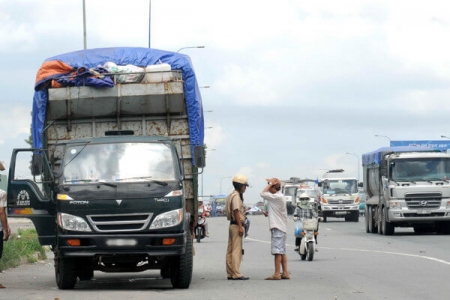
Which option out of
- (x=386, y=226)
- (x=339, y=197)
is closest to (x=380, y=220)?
(x=386, y=226)

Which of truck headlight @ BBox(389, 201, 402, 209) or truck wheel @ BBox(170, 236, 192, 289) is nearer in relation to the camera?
truck wheel @ BBox(170, 236, 192, 289)

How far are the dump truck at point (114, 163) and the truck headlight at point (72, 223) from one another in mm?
14

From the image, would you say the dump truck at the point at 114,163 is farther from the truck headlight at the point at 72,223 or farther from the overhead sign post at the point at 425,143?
the overhead sign post at the point at 425,143

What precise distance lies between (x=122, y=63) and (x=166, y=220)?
3.53 metres

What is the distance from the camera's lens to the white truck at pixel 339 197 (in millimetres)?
59125

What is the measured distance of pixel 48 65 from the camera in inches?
696

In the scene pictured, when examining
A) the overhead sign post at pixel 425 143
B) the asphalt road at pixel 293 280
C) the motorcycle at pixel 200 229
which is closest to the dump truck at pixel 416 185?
the motorcycle at pixel 200 229

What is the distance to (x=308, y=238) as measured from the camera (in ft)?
77.9

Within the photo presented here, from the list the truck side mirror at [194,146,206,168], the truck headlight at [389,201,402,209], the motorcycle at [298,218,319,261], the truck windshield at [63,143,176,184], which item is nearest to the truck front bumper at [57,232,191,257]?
the truck windshield at [63,143,176,184]

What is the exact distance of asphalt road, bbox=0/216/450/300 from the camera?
49.4ft

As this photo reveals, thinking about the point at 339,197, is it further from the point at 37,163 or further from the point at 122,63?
the point at 37,163

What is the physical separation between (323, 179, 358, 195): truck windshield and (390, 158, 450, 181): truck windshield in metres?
23.2

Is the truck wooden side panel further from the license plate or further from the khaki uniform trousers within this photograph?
the license plate

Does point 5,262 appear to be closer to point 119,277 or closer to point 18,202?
point 119,277
